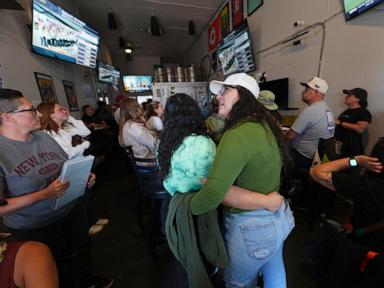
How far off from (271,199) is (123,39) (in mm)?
7316

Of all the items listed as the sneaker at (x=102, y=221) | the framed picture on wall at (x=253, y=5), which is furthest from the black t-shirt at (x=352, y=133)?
the sneaker at (x=102, y=221)

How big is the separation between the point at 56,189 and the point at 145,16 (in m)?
5.34

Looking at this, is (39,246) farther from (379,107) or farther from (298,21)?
(298,21)

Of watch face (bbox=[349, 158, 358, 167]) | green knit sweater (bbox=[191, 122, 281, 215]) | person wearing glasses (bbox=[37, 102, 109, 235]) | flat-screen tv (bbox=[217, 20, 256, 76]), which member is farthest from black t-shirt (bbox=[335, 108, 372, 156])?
person wearing glasses (bbox=[37, 102, 109, 235])

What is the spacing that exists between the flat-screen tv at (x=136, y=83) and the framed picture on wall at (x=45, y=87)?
5.33 metres

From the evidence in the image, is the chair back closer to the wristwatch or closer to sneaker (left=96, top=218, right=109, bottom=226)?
sneaker (left=96, top=218, right=109, bottom=226)

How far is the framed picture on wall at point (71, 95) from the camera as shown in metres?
3.64

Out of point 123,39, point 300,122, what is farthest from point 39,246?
point 123,39

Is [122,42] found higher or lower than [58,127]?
higher

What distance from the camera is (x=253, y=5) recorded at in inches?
140

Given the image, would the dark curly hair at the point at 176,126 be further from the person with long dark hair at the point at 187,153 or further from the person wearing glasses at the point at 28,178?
the person wearing glasses at the point at 28,178

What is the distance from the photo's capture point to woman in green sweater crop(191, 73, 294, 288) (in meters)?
0.71

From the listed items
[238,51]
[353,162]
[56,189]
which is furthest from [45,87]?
[353,162]

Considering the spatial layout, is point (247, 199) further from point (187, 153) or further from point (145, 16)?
point (145, 16)
